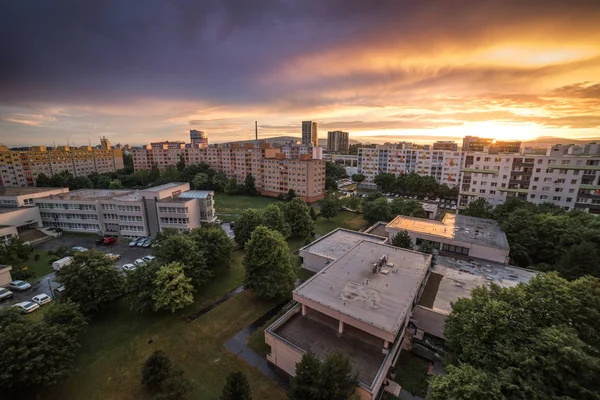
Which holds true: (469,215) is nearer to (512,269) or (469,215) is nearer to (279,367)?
(512,269)

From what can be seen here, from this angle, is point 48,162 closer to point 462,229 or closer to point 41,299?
point 41,299

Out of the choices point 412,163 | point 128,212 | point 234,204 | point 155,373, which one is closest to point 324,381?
point 155,373

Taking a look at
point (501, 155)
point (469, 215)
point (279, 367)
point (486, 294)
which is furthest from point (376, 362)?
point (501, 155)

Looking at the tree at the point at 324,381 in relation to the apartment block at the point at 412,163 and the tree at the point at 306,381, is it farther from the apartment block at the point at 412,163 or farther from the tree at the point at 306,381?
the apartment block at the point at 412,163

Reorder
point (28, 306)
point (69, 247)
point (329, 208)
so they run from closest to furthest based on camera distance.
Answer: point (28, 306), point (69, 247), point (329, 208)

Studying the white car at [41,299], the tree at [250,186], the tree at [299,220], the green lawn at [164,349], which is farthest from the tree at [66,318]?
the tree at [250,186]

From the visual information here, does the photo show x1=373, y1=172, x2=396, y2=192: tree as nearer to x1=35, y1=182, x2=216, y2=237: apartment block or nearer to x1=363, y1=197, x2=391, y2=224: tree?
x1=363, y1=197, x2=391, y2=224: tree

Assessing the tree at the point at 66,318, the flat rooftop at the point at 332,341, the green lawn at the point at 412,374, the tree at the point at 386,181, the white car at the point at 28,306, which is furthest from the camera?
the tree at the point at 386,181
